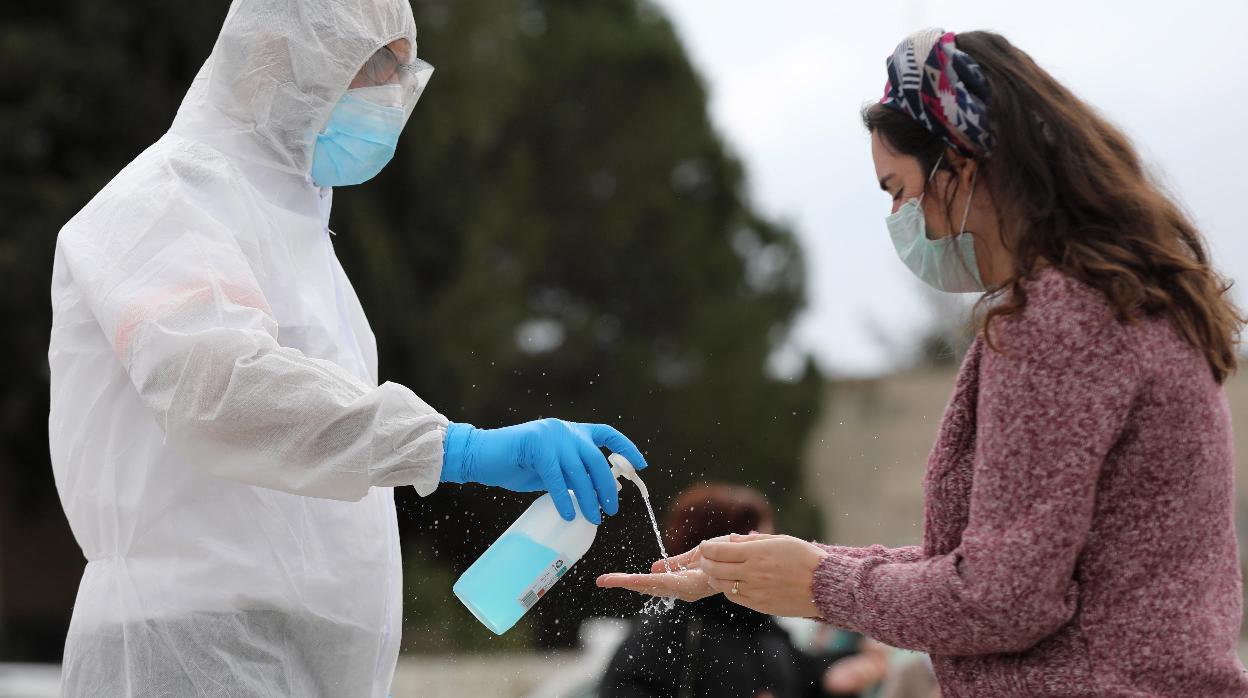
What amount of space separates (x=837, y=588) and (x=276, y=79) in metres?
1.34

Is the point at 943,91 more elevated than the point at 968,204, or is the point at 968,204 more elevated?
the point at 943,91

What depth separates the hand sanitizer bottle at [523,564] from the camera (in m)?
2.25

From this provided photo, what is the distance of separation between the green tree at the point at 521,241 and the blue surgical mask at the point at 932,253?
83cm

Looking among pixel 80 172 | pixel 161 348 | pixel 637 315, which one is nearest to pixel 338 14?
pixel 161 348

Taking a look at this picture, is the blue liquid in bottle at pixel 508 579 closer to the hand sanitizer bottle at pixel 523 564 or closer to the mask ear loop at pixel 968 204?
the hand sanitizer bottle at pixel 523 564

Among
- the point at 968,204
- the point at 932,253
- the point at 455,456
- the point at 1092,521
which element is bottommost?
the point at 455,456

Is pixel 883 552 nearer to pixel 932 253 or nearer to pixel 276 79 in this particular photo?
pixel 932 253

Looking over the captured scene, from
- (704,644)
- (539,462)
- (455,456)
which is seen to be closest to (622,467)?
(539,462)

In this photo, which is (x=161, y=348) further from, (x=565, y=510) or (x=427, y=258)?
(x=427, y=258)

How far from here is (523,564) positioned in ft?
7.47

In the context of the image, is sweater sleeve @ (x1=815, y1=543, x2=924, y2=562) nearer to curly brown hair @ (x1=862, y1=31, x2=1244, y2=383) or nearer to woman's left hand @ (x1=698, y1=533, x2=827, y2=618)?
woman's left hand @ (x1=698, y1=533, x2=827, y2=618)

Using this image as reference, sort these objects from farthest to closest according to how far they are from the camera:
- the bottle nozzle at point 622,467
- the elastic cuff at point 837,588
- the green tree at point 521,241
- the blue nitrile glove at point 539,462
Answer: the green tree at point 521,241
the bottle nozzle at point 622,467
the blue nitrile glove at point 539,462
the elastic cuff at point 837,588

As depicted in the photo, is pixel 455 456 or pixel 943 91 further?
pixel 455 456

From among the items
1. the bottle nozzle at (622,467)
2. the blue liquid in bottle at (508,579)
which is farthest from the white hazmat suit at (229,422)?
the bottle nozzle at (622,467)
